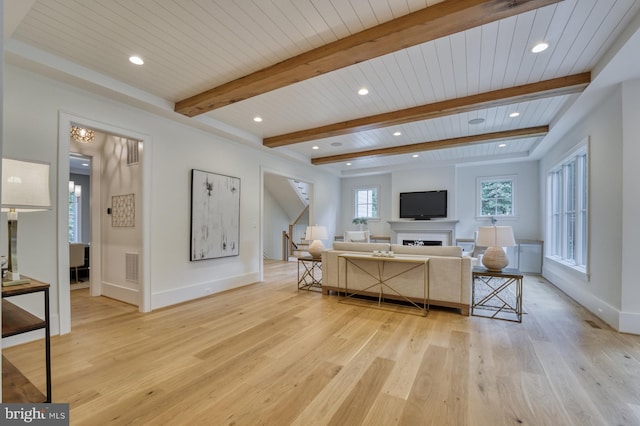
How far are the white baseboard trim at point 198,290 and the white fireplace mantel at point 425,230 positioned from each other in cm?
434

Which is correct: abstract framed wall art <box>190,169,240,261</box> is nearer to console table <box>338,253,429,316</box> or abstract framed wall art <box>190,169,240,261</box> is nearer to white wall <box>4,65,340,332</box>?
white wall <box>4,65,340,332</box>

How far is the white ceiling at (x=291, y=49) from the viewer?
7.41 feet

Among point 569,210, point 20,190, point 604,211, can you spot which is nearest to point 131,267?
point 20,190

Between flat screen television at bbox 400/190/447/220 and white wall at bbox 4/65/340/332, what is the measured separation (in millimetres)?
3222

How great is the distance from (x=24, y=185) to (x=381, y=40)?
9.39 ft

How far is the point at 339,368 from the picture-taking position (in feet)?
7.93

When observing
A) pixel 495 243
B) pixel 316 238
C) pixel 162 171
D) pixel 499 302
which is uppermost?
pixel 162 171

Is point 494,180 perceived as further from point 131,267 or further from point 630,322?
point 131,267

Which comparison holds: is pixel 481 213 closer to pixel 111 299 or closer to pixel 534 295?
pixel 534 295

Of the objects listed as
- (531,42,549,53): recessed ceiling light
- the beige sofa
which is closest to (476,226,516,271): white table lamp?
the beige sofa

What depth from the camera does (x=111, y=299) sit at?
14.6 ft

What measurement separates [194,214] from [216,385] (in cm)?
285

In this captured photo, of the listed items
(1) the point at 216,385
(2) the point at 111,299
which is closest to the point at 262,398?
(1) the point at 216,385

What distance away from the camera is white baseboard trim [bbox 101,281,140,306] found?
414 centimetres
